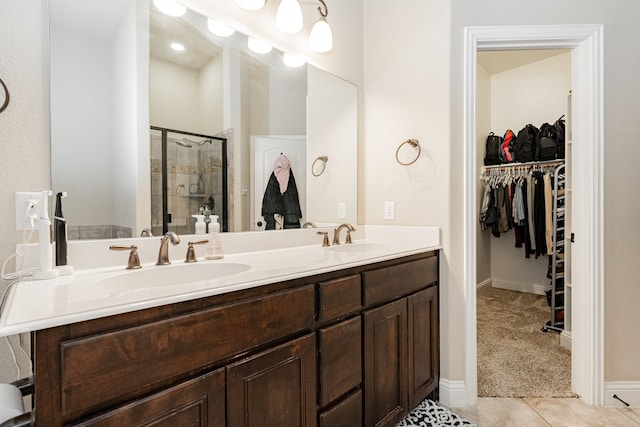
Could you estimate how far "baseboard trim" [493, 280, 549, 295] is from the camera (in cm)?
399

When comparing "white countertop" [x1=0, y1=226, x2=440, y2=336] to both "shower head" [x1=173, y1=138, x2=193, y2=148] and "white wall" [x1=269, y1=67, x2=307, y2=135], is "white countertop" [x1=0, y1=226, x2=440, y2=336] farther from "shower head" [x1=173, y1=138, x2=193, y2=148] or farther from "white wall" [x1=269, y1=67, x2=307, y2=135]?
"white wall" [x1=269, y1=67, x2=307, y2=135]

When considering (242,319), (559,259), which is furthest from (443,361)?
(559,259)

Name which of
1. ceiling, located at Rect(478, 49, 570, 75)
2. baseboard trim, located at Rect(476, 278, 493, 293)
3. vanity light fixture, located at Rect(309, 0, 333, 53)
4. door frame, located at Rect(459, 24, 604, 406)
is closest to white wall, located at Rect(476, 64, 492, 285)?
baseboard trim, located at Rect(476, 278, 493, 293)

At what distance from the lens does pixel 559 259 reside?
10.3 feet

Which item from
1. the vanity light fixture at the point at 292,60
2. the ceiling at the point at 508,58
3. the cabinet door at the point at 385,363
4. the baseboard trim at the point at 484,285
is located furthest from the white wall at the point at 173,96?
the baseboard trim at the point at 484,285

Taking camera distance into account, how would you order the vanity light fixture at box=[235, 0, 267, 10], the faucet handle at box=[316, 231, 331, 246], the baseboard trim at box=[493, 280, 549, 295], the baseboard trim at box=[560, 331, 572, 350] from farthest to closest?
the baseboard trim at box=[493, 280, 549, 295]
the baseboard trim at box=[560, 331, 572, 350]
the faucet handle at box=[316, 231, 331, 246]
the vanity light fixture at box=[235, 0, 267, 10]

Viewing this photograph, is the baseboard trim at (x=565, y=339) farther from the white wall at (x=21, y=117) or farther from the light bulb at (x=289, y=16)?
the white wall at (x=21, y=117)

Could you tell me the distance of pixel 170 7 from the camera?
139 cm

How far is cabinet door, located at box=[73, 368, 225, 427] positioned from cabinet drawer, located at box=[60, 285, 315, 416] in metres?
0.03

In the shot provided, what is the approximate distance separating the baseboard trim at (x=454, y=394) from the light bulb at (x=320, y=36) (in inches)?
80.9

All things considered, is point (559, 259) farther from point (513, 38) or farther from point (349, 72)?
point (349, 72)

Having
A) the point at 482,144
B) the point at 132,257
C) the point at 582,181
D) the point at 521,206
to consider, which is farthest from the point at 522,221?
the point at 132,257

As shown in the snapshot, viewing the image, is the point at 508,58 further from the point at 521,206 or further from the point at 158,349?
the point at 158,349

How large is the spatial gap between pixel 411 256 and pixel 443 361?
2.30 feet
